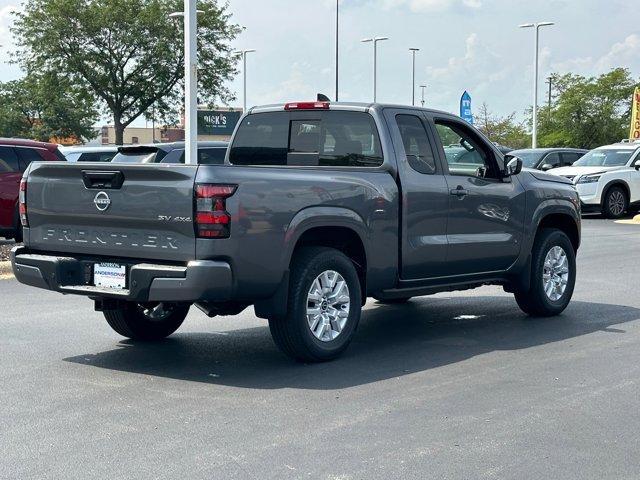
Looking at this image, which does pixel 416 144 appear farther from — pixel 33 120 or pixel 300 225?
pixel 33 120

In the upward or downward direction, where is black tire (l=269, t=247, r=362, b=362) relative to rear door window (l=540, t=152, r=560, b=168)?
downward

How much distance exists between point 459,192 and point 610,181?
16716 millimetres

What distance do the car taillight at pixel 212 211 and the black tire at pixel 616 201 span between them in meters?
19.1

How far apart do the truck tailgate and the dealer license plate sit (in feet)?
0.31

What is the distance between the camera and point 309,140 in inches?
341

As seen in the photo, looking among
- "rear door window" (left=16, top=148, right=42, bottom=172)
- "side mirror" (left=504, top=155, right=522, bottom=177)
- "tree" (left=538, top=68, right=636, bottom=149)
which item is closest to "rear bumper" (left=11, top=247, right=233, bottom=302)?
"side mirror" (left=504, top=155, right=522, bottom=177)

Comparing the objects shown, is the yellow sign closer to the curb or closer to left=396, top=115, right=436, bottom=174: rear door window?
the curb

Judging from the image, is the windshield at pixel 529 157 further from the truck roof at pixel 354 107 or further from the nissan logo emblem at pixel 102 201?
the nissan logo emblem at pixel 102 201

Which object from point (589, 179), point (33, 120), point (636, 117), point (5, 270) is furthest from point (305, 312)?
point (33, 120)

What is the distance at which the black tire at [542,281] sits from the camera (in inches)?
382

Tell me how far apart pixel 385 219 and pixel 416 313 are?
7.86 ft

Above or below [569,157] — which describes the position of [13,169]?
below

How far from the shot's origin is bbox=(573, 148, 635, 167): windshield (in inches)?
992

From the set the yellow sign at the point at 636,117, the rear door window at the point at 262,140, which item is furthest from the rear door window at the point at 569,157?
the rear door window at the point at 262,140
